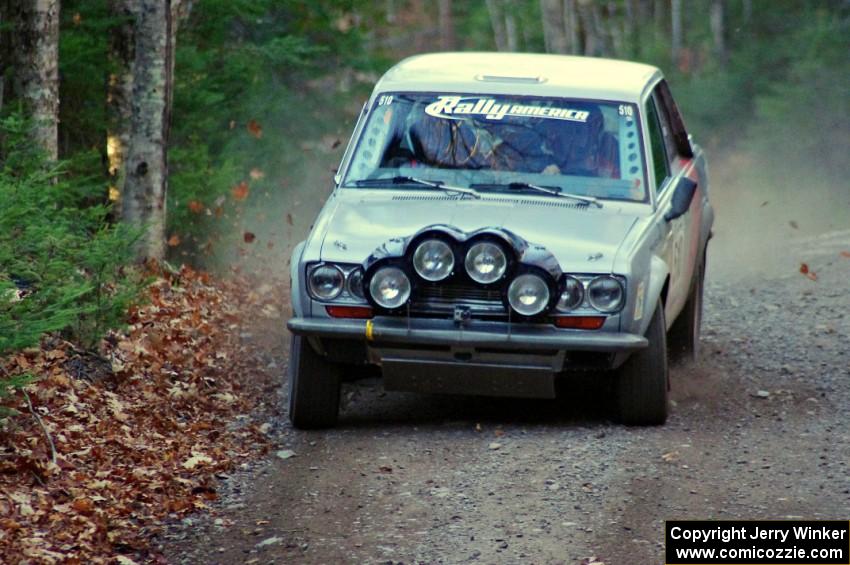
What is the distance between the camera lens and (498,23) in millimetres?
51844

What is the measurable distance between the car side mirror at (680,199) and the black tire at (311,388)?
2.22 meters

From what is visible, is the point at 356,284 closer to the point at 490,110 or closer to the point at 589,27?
the point at 490,110

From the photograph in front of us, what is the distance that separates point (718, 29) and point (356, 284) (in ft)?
103

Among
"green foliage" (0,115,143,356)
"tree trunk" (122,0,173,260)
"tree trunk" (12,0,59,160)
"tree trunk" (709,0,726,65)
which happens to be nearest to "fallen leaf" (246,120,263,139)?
"tree trunk" (122,0,173,260)

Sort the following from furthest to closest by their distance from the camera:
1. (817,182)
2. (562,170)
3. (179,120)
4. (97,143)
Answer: (817,182)
(179,120)
(97,143)
(562,170)

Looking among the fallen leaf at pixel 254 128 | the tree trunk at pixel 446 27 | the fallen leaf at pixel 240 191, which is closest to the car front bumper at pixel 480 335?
the fallen leaf at pixel 240 191

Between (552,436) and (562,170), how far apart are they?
164 cm

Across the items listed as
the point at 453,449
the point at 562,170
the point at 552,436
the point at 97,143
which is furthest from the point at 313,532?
the point at 97,143

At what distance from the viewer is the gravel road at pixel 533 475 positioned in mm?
6023

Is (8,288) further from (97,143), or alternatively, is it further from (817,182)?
(817,182)

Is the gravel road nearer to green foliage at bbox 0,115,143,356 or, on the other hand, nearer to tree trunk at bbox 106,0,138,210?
green foliage at bbox 0,115,143,356

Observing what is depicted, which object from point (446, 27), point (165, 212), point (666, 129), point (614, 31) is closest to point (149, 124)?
point (165, 212)

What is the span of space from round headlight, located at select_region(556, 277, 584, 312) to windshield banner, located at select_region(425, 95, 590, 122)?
1.50 metres

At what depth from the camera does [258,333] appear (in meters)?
Answer: 11.5
